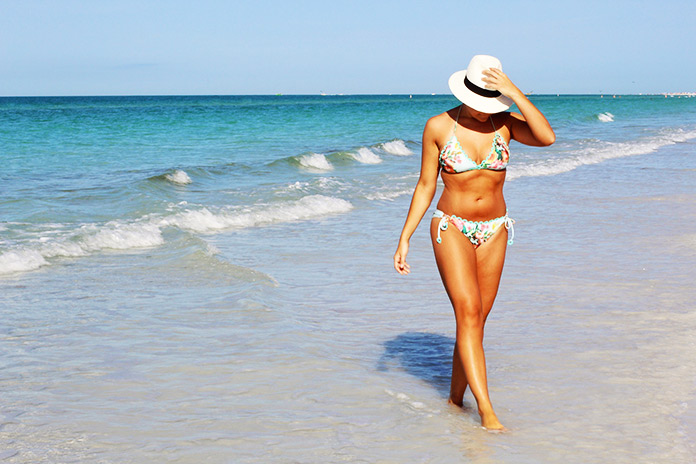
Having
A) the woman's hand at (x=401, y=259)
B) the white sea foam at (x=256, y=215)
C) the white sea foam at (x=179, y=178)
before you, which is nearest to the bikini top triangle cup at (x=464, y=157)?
the woman's hand at (x=401, y=259)

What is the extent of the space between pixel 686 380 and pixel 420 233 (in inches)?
226

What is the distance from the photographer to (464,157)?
396 cm

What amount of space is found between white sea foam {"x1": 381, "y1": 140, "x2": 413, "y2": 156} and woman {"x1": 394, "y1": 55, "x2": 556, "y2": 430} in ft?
75.9

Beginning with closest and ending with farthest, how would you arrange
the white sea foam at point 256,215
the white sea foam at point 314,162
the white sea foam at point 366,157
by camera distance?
the white sea foam at point 256,215 < the white sea foam at point 314,162 < the white sea foam at point 366,157

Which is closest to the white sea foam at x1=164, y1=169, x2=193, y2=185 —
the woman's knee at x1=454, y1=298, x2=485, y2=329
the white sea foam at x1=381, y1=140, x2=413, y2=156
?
the white sea foam at x1=381, y1=140, x2=413, y2=156

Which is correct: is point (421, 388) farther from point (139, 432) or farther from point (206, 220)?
point (206, 220)

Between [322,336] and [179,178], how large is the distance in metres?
12.1

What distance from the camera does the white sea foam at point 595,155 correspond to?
1908cm

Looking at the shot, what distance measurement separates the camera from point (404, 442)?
3.96m

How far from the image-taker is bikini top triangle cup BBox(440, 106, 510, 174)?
156 inches

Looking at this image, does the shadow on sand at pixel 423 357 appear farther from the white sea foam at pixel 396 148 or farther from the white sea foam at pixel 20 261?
the white sea foam at pixel 396 148

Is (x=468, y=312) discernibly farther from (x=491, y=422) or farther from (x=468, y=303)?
(x=491, y=422)
